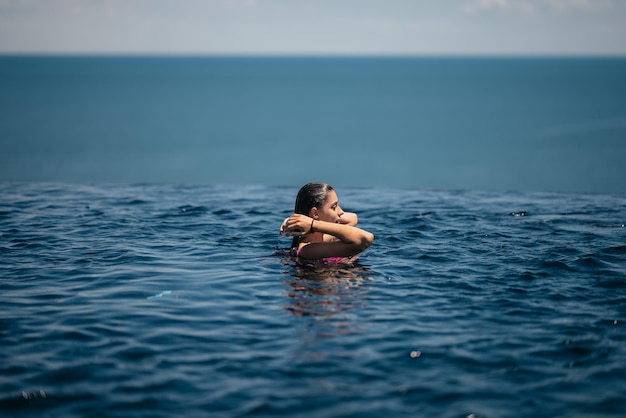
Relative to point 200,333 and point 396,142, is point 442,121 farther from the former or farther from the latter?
point 200,333

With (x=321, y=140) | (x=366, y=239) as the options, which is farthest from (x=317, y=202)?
(x=321, y=140)

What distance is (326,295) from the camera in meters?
10.1

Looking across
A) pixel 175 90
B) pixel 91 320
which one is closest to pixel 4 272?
pixel 91 320

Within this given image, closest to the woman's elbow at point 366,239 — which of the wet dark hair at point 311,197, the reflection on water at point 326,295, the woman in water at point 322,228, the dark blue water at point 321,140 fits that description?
the woman in water at point 322,228

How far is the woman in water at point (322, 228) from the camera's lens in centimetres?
1080

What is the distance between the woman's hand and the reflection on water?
0.70 metres

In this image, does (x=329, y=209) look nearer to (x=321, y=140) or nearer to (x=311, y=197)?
(x=311, y=197)

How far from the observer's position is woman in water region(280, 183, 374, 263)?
35.4ft

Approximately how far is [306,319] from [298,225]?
186 centimetres

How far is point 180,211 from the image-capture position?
1670 cm

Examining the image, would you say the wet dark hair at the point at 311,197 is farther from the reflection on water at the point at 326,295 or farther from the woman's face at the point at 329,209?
the reflection on water at the point at 326,295

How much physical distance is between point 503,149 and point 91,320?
84.1m

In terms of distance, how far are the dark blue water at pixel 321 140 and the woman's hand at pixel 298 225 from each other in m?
20.8

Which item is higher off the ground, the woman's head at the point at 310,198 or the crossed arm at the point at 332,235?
the woman's head at the point at 310,198
